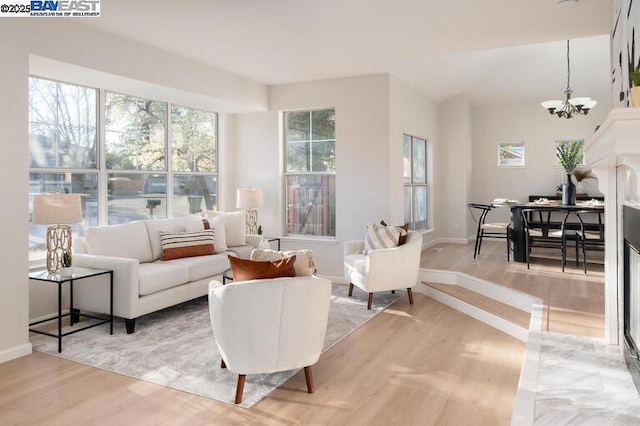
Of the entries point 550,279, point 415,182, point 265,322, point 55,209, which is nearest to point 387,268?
point 550,279

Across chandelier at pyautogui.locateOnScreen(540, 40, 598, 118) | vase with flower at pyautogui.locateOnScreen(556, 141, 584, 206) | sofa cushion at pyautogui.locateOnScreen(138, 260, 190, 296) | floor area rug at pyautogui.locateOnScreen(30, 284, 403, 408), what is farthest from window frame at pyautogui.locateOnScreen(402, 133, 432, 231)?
sofa cushion at pyautogui.locateOnScreen(138, 260, 190, 296)

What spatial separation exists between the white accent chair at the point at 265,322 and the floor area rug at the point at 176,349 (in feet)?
0.82

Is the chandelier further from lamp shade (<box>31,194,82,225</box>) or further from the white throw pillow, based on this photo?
lamp shade (<box>31,194,82,225</box>)

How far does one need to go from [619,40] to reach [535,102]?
5.77 m

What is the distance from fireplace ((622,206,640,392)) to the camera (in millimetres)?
2457

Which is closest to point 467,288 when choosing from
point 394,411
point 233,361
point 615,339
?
point 615,339

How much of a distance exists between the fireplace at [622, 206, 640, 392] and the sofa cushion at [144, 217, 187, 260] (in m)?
4.23

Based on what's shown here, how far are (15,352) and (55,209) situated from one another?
1137 millimetres

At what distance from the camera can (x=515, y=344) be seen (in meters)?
3.85

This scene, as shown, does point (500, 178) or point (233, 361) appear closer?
point (233, 361)

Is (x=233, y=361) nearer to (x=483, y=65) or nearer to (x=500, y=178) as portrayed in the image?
(x=483, y=65)

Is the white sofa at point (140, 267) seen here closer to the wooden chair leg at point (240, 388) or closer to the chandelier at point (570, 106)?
the wooden chair leg at point (240, 388)

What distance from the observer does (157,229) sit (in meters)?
5.00

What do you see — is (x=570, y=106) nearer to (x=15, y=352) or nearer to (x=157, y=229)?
(x=157, y=229)
